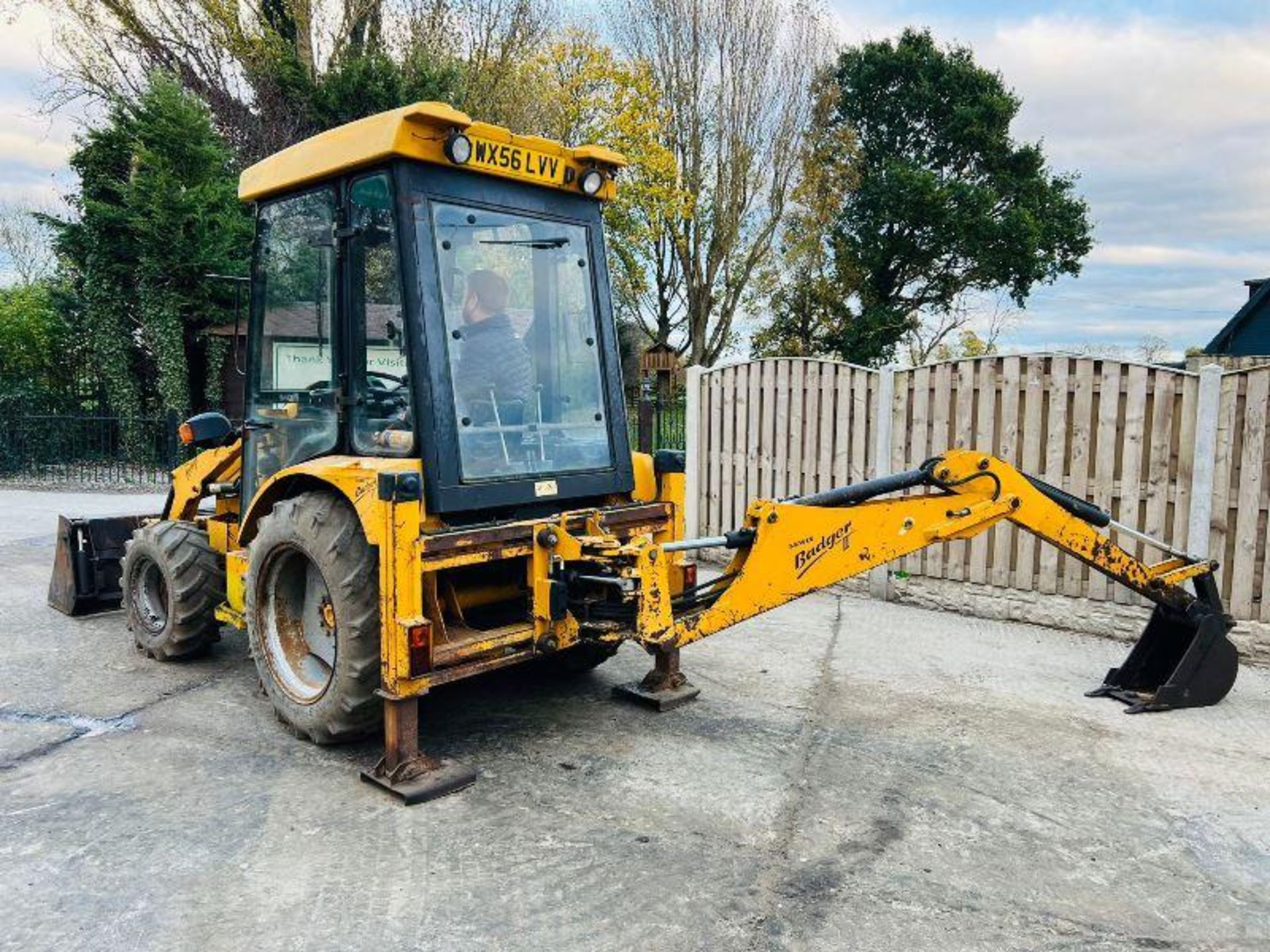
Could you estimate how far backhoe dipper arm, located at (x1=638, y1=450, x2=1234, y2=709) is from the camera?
4.24m

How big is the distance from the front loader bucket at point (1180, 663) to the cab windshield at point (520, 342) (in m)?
3.10

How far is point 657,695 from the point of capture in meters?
5.09

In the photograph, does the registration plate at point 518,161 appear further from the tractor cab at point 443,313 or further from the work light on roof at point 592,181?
the work light on roof at point 592,181

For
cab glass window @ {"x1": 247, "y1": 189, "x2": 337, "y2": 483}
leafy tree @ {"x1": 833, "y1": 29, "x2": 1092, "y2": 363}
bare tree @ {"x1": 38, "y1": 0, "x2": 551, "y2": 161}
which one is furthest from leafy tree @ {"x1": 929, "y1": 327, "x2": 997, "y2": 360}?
cab glass window @ {"x1": 247, "y1": 189, "x2": 337, "y2": 483}

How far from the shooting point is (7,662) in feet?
18.9

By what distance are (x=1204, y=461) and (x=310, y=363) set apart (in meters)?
5.36

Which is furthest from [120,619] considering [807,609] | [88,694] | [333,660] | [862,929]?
[862,929]

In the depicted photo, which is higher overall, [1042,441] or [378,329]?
[378,329]

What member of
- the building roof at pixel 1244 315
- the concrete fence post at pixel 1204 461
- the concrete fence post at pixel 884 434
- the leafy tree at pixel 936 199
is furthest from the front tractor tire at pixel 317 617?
the building roof at pixel 1244 315

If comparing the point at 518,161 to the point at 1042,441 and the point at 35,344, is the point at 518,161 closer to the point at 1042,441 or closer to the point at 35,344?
the point at 1042,441

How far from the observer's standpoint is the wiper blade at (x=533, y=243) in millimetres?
4441

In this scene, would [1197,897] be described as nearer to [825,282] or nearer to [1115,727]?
[1115,727]

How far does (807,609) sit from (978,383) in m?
2.10

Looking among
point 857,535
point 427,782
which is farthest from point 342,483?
point 857,535
